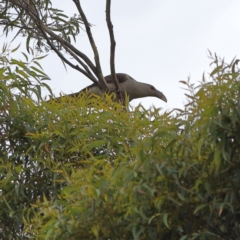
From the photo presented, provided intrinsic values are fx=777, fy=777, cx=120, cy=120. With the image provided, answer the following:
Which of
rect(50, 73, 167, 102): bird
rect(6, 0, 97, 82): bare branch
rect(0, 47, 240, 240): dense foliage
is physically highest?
rect(6, 0, 97, 82): bare branch

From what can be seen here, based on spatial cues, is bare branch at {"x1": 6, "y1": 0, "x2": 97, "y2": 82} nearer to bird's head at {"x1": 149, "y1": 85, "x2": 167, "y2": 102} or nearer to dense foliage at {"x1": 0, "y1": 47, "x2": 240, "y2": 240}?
bird's head at {"x1": 149, "y1": 85, "x2": 167, "y2": 102}

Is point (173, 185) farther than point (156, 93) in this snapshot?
No

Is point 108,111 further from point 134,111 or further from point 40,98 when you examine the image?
point 40,98

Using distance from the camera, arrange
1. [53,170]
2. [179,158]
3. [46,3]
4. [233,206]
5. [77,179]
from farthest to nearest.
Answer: [46,3] < [53,170] < [77,179] < [179,158] < [233,206]

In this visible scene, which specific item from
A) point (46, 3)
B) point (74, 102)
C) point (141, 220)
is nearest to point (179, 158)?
point (141, 220)

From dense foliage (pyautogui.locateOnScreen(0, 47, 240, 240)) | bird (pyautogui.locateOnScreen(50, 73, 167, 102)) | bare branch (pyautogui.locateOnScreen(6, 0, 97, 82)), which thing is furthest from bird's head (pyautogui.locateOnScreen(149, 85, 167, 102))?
dense foliage (pyautogui.locateOnScreen(0, 47, 240, 240))

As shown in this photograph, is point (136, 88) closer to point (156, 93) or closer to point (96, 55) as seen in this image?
point (156, 93)

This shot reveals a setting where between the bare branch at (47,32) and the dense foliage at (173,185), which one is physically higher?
the bare branch at (47,32)

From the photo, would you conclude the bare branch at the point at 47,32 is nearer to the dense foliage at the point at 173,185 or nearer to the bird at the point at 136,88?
the bird at the point at 136,88

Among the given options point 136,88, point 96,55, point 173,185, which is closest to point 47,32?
point 96,55

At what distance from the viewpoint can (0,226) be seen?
361 cm

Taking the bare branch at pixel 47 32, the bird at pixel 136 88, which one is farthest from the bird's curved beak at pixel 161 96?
the bare branch at pixel 47 32

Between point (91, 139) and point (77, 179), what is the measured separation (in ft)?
1.86

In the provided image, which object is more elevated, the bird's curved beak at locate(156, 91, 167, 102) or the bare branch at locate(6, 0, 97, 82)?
the bare branch at locate(6, 0, 97, 82)
